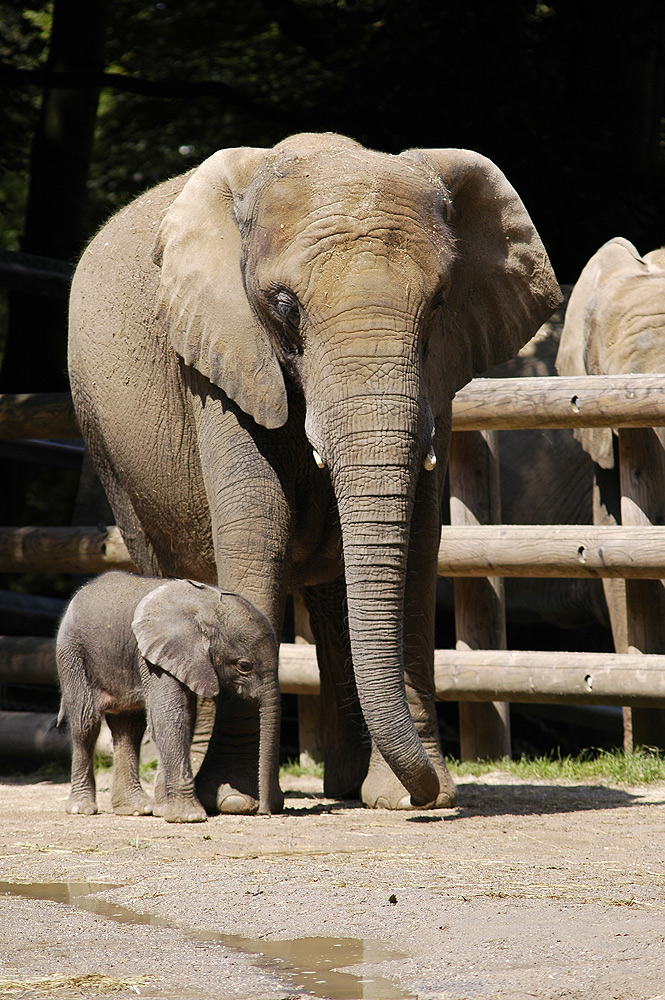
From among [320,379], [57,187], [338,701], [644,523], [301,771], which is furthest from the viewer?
[57,187]

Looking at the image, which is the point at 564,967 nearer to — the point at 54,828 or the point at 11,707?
the point at 54,828

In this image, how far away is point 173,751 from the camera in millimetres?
5656

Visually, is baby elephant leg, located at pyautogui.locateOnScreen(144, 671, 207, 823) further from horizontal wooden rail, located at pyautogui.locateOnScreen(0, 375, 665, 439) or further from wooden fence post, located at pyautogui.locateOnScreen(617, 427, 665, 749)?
wooden fence post, located at pyautogui.locateOnScreen(617, 427, 665, 749)

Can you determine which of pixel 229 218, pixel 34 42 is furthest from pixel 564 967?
pixel 34 42

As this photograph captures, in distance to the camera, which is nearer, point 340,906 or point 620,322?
point 340,906

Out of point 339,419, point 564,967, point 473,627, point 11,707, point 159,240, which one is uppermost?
point 159,240

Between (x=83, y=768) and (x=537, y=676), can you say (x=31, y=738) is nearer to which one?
(x=83, y=768)

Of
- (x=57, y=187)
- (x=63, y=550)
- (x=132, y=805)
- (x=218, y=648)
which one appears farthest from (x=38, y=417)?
(x=57, y=187)

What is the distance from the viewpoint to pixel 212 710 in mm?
6254

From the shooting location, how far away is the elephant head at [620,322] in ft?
28.0

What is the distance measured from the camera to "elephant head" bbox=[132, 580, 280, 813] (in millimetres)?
5711

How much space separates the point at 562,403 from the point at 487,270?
4.67ft

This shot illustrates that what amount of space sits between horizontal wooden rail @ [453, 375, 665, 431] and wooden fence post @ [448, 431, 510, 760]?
0.37 meters

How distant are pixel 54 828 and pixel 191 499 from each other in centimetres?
180
